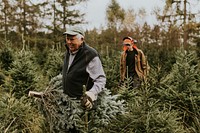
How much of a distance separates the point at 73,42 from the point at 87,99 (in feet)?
2.69

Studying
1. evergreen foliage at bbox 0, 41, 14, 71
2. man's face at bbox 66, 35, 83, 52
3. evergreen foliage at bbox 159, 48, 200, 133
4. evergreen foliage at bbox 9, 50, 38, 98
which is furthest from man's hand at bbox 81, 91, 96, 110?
evergreen foliage at bbox 0, 41, 14, 71

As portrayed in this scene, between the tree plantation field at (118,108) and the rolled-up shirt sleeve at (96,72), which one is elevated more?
the rolled-up shirt sleeve at (96,72)

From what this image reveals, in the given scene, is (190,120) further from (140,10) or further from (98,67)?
(140,10)

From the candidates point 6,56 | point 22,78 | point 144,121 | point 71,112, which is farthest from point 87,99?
point 6,56

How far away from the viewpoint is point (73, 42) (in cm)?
425

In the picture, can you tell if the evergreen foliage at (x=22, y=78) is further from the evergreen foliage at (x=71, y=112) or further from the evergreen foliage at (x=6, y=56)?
the evergreen foliage at (x=6, y=56)

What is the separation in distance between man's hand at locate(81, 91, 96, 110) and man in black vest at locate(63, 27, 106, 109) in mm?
223

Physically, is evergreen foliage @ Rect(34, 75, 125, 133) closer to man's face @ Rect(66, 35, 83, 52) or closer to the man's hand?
the man's hand

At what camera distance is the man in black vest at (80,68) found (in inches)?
167

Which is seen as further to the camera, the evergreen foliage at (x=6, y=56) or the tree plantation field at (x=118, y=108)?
the evergreen foliage at (x=6, y=56)

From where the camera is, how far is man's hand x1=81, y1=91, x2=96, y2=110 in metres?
3.88

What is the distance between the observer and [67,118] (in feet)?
14.1

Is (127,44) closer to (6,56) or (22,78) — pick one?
(22,78)

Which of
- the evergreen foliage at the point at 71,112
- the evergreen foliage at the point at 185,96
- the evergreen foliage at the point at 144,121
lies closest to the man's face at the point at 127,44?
the evergreen foliage at the point at 185,96
